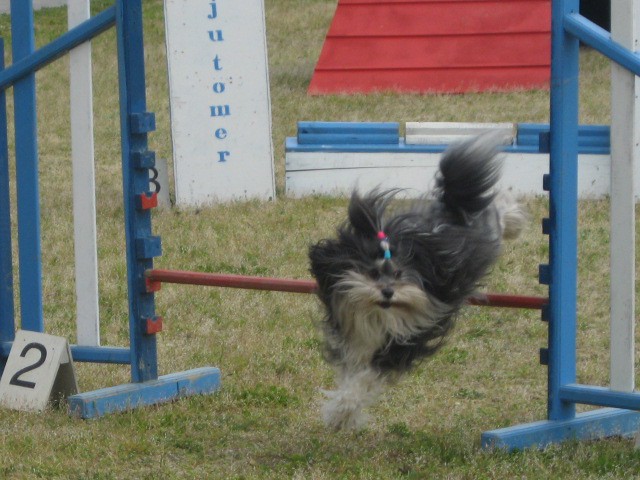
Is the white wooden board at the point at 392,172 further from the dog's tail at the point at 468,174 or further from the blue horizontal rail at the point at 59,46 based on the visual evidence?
the dog's tail at the point at 468,174

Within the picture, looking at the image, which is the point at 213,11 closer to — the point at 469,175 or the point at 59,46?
the point at 59,46

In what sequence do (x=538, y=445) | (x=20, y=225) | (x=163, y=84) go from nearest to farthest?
1. (x=538, y=445)
2. (x=20, y=225)
3. (x=163, y=84)

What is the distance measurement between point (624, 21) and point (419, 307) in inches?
41.6

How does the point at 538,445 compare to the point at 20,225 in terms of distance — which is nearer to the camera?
the point at 538,445

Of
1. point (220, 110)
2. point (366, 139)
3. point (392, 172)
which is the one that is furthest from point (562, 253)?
point (220, 110)

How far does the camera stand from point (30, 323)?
468cm

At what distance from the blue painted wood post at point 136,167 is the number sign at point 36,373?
10.2 inches

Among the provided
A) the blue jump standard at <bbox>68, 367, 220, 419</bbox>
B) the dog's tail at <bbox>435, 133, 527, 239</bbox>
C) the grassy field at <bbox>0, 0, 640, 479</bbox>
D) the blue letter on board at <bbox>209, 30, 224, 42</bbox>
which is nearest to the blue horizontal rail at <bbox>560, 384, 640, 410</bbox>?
the grassy field at <bbox>0, 0, 640, 479</bbox>

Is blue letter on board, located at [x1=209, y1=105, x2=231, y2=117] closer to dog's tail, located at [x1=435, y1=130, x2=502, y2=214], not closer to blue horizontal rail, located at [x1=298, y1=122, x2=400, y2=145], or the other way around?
blue horizontal rail, located at [x1=298, y1=122, x2=400, y2=145]

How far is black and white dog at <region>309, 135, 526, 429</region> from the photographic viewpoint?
3719mm

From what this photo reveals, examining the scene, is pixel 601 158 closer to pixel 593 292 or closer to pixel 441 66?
pixel 593 292

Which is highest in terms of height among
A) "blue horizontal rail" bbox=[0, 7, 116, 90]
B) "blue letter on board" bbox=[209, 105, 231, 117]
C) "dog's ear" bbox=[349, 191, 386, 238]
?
"blue horizontal rail" bbox=[0, 7, 116, 90]

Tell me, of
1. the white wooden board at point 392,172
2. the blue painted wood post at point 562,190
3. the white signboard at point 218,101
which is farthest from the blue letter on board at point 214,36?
the blue painted wood post at point 562,190

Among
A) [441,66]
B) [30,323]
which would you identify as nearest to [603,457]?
[30,323]
